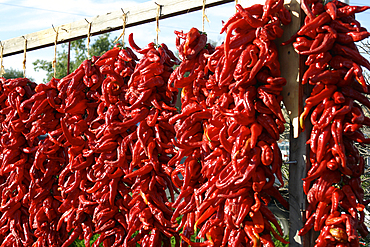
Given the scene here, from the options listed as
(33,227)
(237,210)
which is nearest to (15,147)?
(33,227)

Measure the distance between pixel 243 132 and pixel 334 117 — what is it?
1.45 ft

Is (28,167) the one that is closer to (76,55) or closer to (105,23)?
(105,23)

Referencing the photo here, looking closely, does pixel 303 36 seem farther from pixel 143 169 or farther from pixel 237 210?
pixel 143 169

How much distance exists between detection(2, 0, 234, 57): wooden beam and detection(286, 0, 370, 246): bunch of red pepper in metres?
0.80

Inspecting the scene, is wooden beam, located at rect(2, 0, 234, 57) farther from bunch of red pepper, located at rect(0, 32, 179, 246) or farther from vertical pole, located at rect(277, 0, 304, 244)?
vertical pole, located at rect(277, 0, 304, 244)

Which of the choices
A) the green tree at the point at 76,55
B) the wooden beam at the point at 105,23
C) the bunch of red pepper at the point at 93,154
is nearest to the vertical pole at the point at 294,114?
the wooden beam at the point at 105,23

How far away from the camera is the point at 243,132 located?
1817 mm

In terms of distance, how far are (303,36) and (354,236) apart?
3.24 ft

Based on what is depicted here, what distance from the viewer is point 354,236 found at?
1.62 m

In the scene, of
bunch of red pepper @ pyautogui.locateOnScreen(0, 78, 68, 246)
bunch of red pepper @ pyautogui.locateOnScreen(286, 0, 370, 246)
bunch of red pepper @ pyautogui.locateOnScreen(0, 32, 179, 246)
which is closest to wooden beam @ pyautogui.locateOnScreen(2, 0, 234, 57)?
bunch of red pepper @ pyautogui.locateOnScreen(0, 32, 179, 246)

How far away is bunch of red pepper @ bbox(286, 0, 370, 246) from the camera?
1687 mm

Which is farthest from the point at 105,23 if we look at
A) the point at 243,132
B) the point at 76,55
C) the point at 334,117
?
the point at 76,55

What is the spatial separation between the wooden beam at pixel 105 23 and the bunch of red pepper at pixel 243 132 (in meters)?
0.58

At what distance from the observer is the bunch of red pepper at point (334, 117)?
5.53ft
